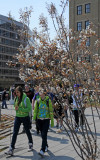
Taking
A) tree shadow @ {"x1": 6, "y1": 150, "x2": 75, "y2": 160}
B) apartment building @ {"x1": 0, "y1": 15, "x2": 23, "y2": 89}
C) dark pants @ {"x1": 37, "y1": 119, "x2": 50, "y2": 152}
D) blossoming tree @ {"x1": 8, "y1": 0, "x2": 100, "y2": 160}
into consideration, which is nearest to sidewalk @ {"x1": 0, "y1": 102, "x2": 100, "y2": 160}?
tree shadow @ {"x1": 6, "y1": 150, "x2": 75, "y2": 160}

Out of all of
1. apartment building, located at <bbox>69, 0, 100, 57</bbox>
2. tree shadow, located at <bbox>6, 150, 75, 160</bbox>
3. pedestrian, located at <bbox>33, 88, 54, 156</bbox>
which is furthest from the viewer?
apartment building, located at <bbox>69, 0, 100, 57</bbox>

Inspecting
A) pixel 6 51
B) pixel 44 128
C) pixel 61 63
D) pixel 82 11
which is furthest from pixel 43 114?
pixel 6 51

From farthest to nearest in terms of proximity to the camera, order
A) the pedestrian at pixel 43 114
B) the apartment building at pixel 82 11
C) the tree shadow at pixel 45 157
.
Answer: the apartment building at pixel 82 11 < the pedestrian at pixel 43 114 < the tree shadow at pixel 45 157

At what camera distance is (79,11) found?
49.0 meters

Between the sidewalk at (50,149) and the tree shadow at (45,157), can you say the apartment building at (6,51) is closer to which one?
the sidewalk at (50,149)

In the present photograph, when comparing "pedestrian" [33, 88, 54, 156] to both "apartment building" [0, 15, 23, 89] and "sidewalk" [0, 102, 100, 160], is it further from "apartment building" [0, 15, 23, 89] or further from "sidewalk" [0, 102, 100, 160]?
"apartment building" [0, 15, 23, 89]

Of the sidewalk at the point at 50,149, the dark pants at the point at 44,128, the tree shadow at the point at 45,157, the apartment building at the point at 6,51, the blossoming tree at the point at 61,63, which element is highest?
the apartment building at the point at 6,51

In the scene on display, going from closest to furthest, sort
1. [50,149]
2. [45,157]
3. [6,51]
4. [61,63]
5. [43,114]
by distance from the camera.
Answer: [61,63] < [45,157] < [43,114] < [50,149] < [6,51]

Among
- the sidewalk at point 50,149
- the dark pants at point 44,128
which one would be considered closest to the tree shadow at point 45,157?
the sidewalk at point 50,149

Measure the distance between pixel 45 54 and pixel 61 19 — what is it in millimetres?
607

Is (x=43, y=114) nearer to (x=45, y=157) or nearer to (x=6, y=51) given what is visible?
(x=45, y=157)

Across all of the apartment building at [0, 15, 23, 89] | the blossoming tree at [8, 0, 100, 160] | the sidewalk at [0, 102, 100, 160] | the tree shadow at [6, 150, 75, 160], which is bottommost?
the tree shadow at [6, 150, 75, 160]

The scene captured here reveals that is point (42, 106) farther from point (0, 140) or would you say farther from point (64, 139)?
point (0, 140)

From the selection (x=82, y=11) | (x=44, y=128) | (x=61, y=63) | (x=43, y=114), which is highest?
(x=82, y=11)
